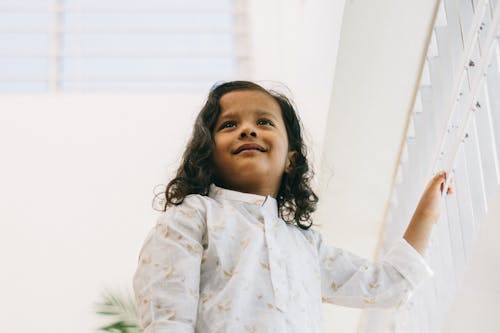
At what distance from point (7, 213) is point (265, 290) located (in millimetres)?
4211

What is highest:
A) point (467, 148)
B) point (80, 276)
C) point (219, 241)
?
point (467, 148)

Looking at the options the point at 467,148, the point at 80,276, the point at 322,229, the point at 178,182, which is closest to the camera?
the point at 178,182

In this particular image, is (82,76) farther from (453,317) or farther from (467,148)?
(453,317)

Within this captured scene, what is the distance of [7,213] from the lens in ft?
17.5

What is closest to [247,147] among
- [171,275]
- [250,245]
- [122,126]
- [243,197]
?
[243,197]

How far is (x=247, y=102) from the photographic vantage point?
1.79m

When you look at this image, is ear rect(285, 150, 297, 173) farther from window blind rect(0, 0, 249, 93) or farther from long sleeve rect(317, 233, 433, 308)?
window blind rect(0, 0, 249, 93)

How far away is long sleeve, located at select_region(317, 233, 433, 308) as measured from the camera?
176 centimetres

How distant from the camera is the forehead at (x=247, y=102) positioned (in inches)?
70.3

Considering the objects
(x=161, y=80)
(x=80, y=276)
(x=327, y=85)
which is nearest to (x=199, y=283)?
(x=327, y=85)

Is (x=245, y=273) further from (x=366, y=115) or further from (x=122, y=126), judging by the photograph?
(x=122, y=126)

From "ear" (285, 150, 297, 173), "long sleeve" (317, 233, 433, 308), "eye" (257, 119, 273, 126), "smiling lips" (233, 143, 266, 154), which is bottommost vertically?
"long sleeve" (317, 233, 433, 308)

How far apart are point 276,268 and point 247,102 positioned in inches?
17.6

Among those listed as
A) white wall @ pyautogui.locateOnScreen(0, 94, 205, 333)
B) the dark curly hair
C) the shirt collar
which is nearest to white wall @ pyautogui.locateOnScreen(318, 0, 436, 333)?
the dark curly hair
